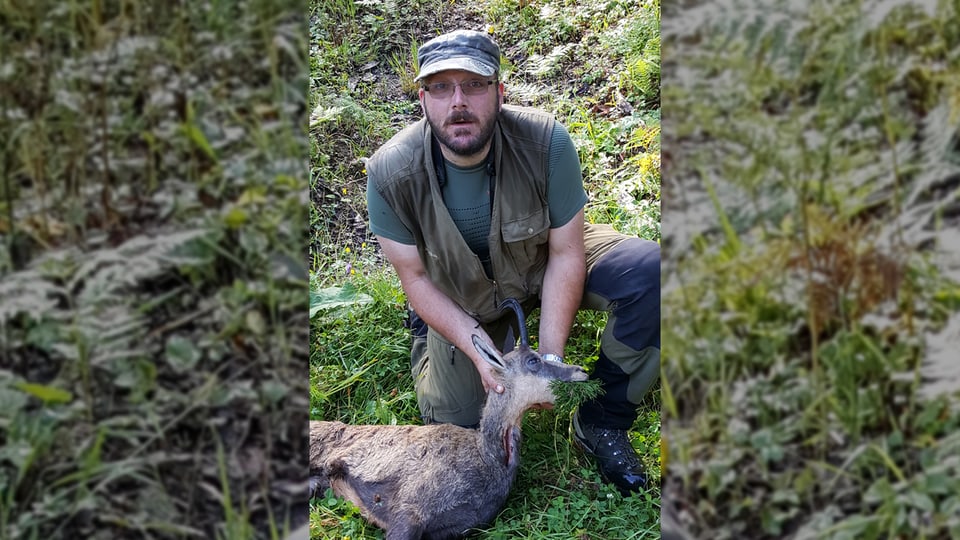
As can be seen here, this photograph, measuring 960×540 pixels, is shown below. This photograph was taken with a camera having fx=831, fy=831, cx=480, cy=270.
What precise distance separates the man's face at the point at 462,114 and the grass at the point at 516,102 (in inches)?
56.9

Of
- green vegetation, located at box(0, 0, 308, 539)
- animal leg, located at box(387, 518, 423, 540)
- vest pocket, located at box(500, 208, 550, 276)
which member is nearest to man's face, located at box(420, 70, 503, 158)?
vest pocket, located at box(500, 208, 550, 276)

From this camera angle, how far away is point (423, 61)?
4156mm

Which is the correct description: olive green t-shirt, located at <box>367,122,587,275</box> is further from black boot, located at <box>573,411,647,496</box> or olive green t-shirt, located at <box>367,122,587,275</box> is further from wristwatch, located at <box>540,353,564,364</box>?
black boot, located at <box>573,411,647,496</box>

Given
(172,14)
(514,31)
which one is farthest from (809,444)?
(514,31)

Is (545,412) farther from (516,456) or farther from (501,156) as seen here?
(501,156)

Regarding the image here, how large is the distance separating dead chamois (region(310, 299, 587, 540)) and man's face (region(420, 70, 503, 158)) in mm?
833

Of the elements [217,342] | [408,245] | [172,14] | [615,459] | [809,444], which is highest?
[172,14]

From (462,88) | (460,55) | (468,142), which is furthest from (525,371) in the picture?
(460,55)

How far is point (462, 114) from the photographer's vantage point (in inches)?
159

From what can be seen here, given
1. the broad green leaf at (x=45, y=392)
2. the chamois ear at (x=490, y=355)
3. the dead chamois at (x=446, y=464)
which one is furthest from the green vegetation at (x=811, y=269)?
the chamois ear at (x=490, y=355)

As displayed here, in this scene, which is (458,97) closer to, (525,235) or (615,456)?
(525,235)

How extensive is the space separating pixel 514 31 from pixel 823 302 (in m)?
6.92

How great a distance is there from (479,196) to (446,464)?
1383 mm

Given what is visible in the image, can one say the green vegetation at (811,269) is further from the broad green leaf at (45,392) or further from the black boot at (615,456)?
the black boot at (615,456)
